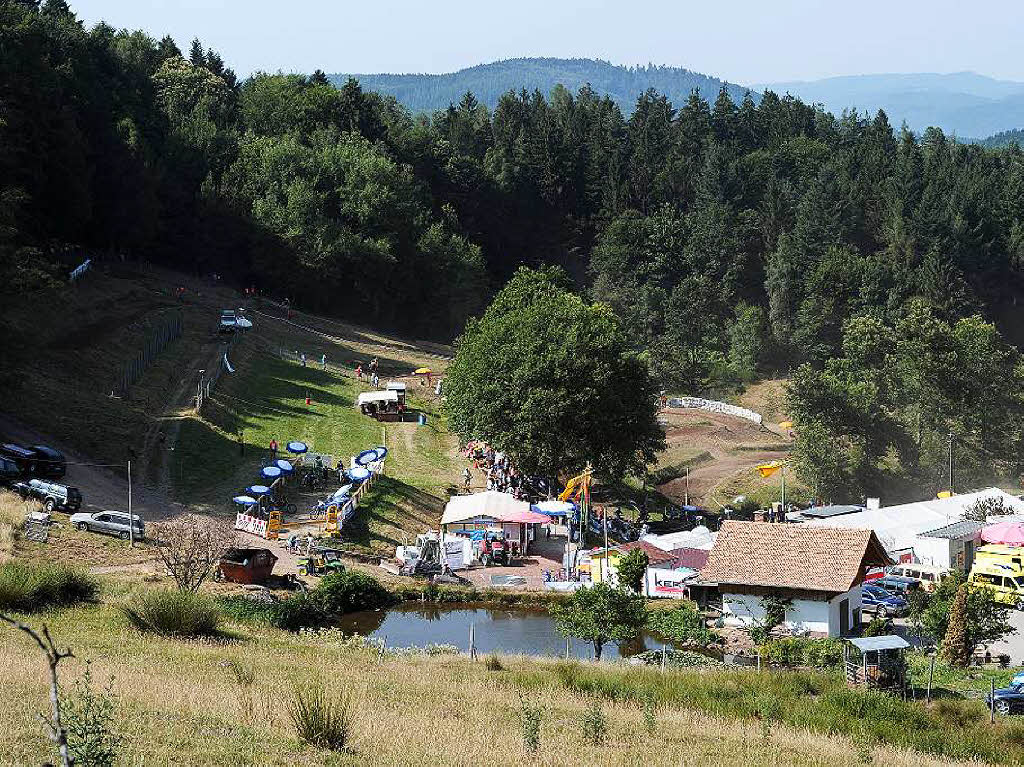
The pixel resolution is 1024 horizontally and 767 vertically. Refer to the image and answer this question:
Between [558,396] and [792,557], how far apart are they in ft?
56.4

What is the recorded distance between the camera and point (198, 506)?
45.4 m

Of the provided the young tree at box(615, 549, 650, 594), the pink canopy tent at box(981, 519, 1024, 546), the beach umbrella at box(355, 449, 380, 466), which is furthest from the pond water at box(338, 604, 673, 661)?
the pink canopy tent at box(981, 519, 1024, 546)

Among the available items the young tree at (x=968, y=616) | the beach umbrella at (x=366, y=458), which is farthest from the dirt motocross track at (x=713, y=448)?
the young tree at (x=968, y=616)

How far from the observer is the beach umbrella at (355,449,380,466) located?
5072cm

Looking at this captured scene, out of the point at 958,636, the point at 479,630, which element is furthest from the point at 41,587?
the point at 958,636

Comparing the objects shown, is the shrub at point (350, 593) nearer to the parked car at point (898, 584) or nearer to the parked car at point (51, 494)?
the parked car at point (51, 494)

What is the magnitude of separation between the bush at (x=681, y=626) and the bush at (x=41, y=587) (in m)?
15.4

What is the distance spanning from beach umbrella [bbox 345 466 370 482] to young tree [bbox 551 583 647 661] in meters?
15.6

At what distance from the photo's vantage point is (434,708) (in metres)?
21.4

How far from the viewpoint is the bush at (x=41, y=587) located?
27516 mm

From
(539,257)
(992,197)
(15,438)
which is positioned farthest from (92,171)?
(992,197)

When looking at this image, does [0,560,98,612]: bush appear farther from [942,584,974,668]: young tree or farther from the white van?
the white van

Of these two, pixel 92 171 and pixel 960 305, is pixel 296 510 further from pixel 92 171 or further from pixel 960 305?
pixel 960 305

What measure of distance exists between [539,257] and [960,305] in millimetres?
40901
